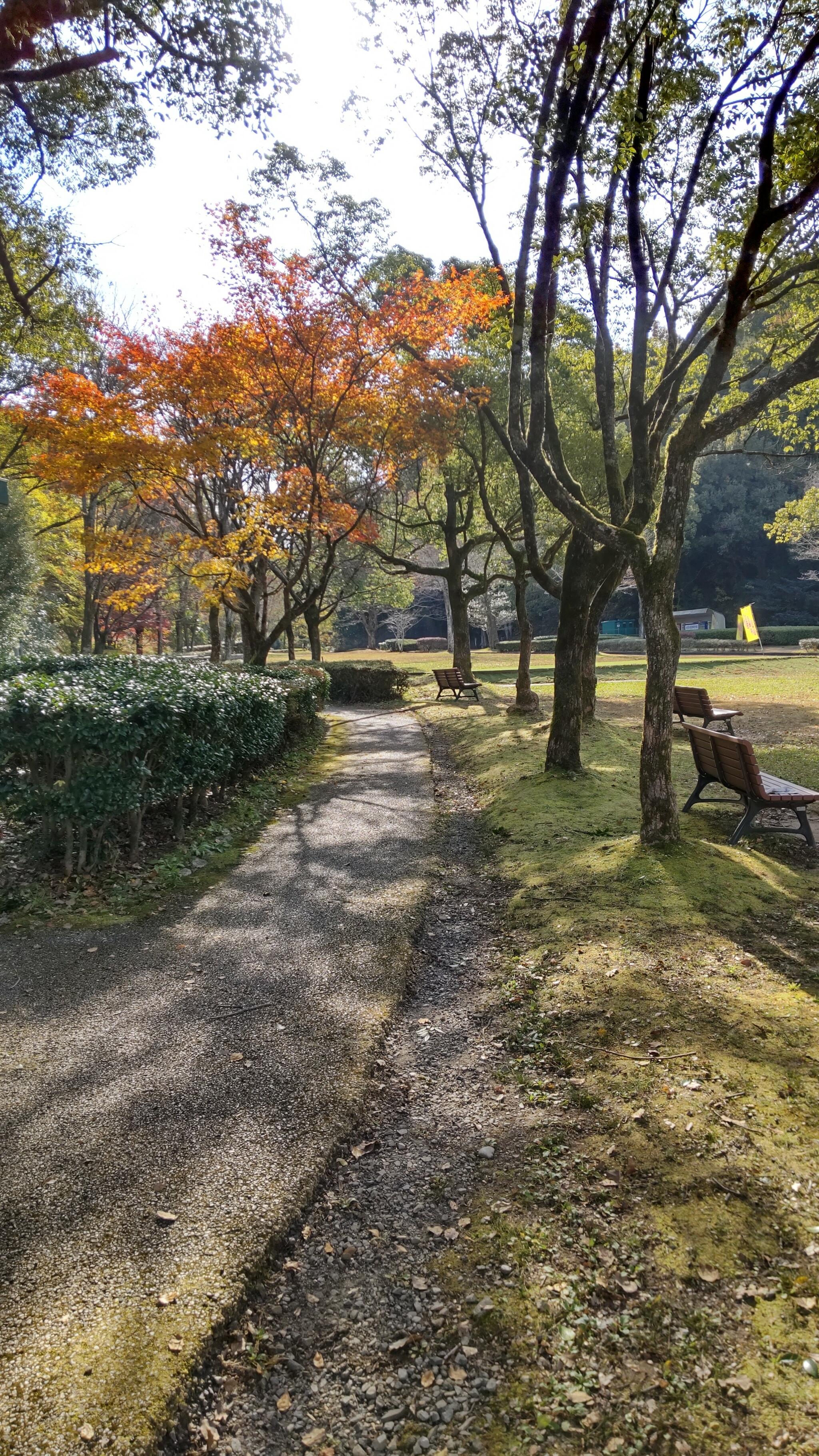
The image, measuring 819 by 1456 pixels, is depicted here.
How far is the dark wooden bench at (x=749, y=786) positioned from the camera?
6.52 m

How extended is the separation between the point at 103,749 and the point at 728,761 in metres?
5.52

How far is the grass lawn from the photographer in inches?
84.1

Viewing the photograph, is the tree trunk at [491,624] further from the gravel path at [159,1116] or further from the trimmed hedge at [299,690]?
the gravel path at [159,1116]

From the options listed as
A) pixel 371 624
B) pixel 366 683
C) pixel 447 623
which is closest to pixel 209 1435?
pixel 366 683

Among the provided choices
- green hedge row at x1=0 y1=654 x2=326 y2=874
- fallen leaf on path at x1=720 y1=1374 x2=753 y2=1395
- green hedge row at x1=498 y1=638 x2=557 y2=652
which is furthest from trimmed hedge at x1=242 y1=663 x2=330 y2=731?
green hedge row at x1=498 y1=638 x2=557 y2=652

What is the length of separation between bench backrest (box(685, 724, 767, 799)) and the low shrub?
487 cm

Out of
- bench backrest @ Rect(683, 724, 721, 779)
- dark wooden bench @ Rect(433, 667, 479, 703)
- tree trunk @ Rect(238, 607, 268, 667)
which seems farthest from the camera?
dark wooden bench @ Rect(433, 667, 479, 703)

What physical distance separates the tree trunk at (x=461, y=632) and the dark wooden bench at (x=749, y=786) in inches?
594

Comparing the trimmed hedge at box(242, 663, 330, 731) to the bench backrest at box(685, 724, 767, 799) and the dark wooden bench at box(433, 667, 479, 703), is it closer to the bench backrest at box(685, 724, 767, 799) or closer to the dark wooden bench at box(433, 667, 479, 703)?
the dark wooden bench at box(433, 667, 479, 703)

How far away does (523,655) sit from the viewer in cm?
1708

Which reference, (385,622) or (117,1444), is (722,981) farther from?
(385,622)

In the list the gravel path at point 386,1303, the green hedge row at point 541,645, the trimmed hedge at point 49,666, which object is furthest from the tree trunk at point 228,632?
the gravel path at point 386,1303

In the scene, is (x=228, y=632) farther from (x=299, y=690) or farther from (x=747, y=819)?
(x=747, y=819)

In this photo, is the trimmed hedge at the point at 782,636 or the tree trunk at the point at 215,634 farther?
the trimmed hedge at the point at 782,636
